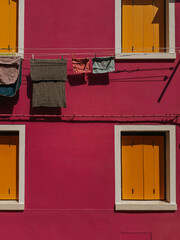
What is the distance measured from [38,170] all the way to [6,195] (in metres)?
1.11

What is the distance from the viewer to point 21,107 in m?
7.75

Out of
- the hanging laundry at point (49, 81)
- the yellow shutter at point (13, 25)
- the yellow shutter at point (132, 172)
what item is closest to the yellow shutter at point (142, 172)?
the yellow shutter at point (132, 172)

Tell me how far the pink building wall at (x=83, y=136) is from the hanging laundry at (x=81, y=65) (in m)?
0.25

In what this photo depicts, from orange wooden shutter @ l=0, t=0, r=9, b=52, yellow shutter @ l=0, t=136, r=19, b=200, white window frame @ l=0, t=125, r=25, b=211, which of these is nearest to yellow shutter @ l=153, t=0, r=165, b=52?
orange wooden shutter @ l=0, t=0, r=9, b=52

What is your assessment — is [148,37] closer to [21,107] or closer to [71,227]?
[21,107]

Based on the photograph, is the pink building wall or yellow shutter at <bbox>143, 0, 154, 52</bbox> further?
yellow shutter at <bbox>143, 0, 154, 52</bbox>

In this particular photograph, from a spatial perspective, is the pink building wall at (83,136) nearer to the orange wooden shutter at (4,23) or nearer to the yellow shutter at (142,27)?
the yellow shutter at (142,27)

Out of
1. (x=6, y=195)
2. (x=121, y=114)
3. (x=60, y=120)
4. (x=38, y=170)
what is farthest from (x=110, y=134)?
(x=6, y=195)

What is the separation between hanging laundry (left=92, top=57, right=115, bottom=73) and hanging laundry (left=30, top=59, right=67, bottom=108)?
0.77m

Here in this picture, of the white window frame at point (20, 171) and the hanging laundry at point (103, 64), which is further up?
the hanging laundry at point (103, 64)

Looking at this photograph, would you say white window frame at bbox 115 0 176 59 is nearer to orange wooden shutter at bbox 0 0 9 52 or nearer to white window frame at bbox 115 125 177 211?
white window frame at bbox 115 125 177 211

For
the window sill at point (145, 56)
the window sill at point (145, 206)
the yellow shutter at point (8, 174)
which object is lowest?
the window sill at point (145, 206)

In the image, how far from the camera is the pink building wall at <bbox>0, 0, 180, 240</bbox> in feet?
24.9

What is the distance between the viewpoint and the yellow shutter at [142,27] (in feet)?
26.0
